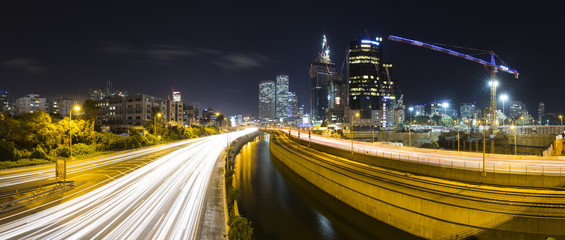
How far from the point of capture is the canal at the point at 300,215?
73.7ft

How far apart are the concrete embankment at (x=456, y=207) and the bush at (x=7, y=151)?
40.7 m

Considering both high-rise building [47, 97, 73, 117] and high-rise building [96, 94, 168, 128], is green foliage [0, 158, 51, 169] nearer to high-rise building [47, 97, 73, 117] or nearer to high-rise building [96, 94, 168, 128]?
high-rise building [96, 94, 168, 128]

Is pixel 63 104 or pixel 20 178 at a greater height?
pixel 63 104

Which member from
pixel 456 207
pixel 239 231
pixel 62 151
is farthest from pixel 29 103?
pixel 456 207

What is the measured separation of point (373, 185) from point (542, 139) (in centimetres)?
7373

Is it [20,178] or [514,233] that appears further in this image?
[20,178]

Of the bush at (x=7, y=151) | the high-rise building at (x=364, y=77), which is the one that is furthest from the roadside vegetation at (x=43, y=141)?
the high-rise building at (x=364, y=77)

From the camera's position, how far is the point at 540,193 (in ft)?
55.0

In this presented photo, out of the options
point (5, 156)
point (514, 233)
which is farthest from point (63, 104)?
point (514, 233)

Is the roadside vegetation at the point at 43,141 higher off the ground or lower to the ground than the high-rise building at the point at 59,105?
lower

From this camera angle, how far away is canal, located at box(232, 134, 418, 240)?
22.5 m

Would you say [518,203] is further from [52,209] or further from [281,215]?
[52,209]

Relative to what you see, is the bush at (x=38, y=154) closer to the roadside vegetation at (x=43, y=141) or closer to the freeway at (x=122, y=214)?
the roadside vegetation at (x=43, y=141)

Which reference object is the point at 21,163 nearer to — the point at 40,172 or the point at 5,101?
the point at 40,172
